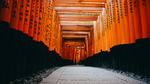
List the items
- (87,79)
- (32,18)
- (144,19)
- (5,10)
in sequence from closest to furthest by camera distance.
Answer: (5,10)
(87,79)
(144,19)
(32,18)

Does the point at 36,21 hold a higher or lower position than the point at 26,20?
higher

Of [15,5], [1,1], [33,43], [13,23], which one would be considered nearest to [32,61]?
[33,43]

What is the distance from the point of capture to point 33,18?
9.80ft

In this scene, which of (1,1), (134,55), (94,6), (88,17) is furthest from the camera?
(88,17)

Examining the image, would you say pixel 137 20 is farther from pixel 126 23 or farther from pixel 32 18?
pixel 32 18

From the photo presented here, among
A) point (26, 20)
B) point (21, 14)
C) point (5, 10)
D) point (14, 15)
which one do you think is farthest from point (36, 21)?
point (5, 10)

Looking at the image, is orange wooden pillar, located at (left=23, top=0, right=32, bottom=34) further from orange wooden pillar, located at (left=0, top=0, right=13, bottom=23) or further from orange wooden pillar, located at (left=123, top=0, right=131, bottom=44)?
orange wooden pillar, located at (left=123, top=0, right=131, bottom=44)

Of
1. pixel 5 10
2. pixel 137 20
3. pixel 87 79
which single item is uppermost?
pixel 137 20

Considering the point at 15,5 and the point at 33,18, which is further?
the point at 33,18

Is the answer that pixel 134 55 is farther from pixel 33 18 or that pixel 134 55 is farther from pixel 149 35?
pixel 33 18

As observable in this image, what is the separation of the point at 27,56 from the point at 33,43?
0.41m

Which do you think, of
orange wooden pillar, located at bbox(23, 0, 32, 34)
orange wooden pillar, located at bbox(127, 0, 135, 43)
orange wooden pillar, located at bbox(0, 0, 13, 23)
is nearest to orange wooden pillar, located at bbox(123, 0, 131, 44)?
orange wooden pillar, located at bbox(127, 0, 135, 43)

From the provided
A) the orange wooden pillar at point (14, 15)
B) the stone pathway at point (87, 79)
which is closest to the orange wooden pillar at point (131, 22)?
the stone pathway at point (87, 79)

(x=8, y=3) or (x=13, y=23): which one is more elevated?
(x=8, y=3)
